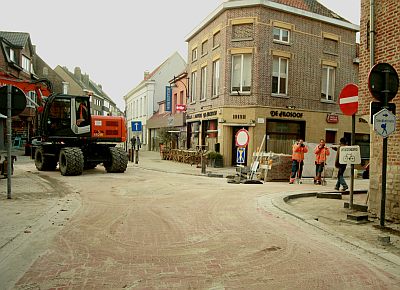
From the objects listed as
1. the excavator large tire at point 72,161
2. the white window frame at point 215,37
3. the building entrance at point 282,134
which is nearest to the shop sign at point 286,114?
the building entrance at point 282,134

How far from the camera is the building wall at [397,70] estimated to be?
736cm

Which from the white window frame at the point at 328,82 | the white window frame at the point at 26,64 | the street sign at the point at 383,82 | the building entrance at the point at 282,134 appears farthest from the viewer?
the white window frame at the point at 26,64

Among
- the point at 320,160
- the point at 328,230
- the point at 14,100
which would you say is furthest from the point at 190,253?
the point at 320,160

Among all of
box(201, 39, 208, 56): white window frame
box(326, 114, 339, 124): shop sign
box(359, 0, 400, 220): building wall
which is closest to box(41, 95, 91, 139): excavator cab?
box(359, 0, 400, 220): building wall

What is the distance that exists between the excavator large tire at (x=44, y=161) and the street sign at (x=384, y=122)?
13.3m

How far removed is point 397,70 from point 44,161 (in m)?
13.9

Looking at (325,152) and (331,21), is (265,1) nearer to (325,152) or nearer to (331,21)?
(331,21)

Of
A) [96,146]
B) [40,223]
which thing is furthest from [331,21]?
[40,223]

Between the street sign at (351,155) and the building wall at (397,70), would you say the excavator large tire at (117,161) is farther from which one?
the building wall at (397,70)

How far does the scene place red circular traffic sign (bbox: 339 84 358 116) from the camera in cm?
825

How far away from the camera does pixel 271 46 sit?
21531mm

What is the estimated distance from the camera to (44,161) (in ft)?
53.5

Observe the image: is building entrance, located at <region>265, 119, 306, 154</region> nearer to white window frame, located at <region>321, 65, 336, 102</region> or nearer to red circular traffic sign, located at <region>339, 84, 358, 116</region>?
white window frame, located at <region>321, 65, 336, 102</region>

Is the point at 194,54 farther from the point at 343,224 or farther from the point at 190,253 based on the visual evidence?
the point at 190,253
